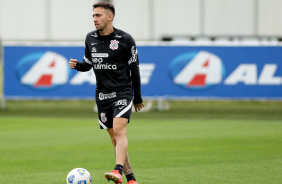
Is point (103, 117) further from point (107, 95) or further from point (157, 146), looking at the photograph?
point (157, 146)

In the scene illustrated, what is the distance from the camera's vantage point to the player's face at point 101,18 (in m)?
8.50

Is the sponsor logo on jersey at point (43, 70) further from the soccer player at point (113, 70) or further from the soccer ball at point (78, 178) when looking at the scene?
the soccer ball at point (78, 178)

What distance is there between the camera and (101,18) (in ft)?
27.9

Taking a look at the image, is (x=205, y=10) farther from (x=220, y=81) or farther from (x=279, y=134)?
(x=279, y=134)

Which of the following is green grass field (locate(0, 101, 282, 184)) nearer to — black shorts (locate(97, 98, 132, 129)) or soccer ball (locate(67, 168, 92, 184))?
soccer ball (locate(67, 168, 92, 184))

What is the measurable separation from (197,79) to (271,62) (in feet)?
8.57

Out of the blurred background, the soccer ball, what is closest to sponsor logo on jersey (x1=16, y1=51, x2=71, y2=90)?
the blurred background

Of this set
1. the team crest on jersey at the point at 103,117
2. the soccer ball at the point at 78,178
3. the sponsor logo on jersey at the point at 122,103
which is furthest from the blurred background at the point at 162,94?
the sponsor logo on jersey at the point at 122,103

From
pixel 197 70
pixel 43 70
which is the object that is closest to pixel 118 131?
pixel 197 70

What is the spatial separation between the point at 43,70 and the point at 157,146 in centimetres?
1059

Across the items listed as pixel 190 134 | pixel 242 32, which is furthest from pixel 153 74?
pixel 242 32

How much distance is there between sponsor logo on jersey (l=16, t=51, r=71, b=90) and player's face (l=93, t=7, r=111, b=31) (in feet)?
50.3

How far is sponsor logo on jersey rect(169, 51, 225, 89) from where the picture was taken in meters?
23.0

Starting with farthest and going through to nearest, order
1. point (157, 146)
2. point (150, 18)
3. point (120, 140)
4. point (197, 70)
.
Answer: point (150, 18) < point (197, 70) < point (157, 146) < point (120, 140)
